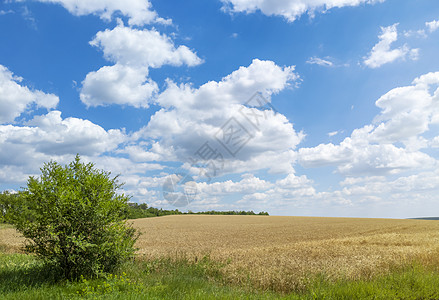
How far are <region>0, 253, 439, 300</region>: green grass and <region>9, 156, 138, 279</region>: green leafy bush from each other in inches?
24.2

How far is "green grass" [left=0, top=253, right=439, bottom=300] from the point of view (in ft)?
27.0

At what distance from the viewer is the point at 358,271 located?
10.8 metres

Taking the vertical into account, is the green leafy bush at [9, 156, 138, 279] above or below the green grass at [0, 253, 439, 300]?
above

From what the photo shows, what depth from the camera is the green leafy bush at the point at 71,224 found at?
995 cm

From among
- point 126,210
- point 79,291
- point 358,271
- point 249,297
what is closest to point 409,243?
point 358,271

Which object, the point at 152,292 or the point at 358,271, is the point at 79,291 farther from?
the point at 358,271

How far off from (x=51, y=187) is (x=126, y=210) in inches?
113

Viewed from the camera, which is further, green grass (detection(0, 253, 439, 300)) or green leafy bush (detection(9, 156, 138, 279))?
green leafy bush (detection(9, 156, 138, 279))

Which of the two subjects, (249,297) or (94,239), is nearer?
(249,297)

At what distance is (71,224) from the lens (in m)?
10.1

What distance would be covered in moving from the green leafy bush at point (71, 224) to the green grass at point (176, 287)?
2.02ft

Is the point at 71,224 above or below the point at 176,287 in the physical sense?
above

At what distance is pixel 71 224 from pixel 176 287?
4039mm

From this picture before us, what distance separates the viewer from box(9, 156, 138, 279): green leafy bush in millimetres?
9953
